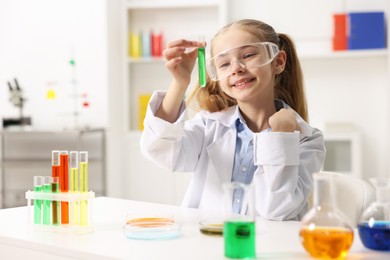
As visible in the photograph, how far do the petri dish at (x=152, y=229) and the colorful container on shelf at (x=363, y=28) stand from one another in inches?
139

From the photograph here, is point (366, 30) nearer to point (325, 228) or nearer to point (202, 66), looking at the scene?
point (202, 66)

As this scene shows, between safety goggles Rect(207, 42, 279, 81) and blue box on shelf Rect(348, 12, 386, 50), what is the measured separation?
2945mm

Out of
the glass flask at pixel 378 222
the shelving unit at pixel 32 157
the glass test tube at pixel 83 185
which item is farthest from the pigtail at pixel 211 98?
the shelving unit at pixel 32 157

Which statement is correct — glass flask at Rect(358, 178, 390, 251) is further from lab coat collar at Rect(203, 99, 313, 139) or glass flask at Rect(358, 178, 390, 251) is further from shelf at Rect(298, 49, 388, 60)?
shelf at Rect(298, 49, 388, 60)

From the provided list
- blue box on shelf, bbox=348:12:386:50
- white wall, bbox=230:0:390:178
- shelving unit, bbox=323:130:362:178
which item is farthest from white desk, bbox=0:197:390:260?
white wall, bbox=230:0:390:178

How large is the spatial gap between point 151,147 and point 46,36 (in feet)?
11.6

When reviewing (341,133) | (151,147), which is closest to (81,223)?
(151,147)

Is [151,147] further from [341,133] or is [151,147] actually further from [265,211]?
[341,133]

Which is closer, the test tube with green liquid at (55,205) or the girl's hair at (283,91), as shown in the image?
the test tube with green liquid at (55,205)

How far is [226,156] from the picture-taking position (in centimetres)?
195

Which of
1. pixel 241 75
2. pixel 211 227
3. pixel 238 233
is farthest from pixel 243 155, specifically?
pixel 238 233

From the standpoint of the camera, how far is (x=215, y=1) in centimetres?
489

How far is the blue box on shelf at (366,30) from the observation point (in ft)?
15.3

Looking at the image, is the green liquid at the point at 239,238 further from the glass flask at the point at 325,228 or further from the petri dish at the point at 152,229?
the petri dish at the point at 152,229
